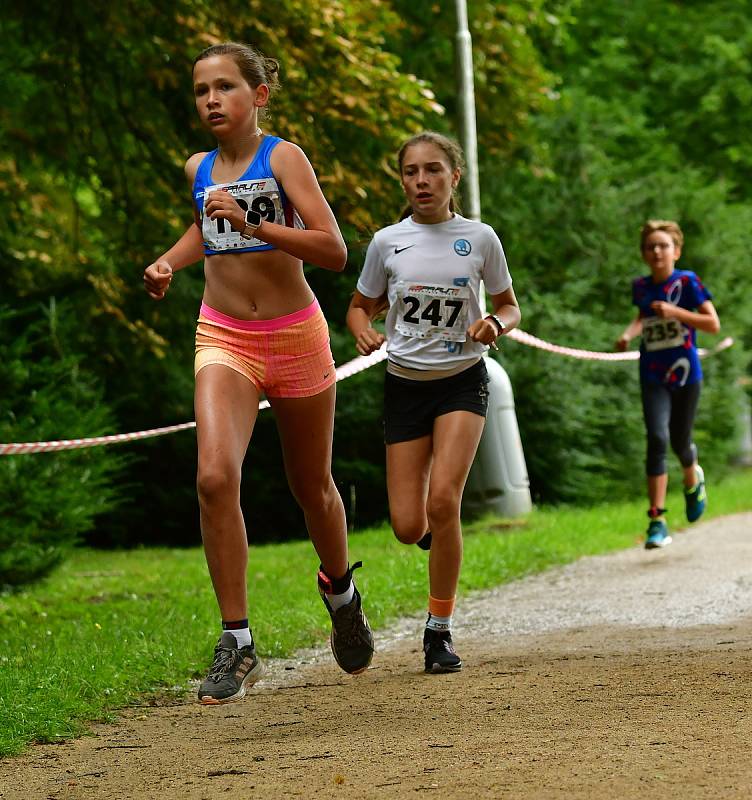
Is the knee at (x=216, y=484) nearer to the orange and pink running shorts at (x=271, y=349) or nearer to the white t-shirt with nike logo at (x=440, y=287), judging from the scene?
the orange and pink running shorts at (x=271, y=349)

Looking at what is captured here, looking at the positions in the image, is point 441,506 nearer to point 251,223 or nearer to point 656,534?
point 251,223

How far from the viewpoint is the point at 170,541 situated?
56.3 feet

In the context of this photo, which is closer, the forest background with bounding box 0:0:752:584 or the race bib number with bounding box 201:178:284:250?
the race bib number with bounding box 201:178:284:250

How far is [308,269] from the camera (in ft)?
51.4

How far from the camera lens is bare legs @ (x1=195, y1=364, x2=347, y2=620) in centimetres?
502

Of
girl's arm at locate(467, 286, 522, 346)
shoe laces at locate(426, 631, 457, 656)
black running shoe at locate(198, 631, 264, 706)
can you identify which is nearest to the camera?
black running shoe at locate(198, 631, 264, 706)

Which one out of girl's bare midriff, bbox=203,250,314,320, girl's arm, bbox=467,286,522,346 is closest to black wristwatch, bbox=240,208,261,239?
girl's bare midriff, bbox=203,250,314,320

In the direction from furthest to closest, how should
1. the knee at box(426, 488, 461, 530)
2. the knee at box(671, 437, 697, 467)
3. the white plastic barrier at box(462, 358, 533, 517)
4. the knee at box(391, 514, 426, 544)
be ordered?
the white plastic barrier at box(462, 358, 533, 517) → the knee at box(671, 437, 697, 467) → the knee at box(391, 514, 426, 544) → the knee at box(426, 488, 461, 530)

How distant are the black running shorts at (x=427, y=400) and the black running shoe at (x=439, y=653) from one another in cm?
77

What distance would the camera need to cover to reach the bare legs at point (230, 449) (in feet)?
16.5

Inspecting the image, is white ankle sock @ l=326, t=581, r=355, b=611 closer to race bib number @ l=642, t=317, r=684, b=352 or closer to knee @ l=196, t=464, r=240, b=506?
knee @ l=196, t=464, r=240, b=506

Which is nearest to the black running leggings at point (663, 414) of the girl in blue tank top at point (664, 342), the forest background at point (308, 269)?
the girl in blue tank top at point (664, 342)

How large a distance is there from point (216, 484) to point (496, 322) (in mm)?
1390

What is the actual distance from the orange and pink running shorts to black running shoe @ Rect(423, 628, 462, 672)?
4.10 feet
